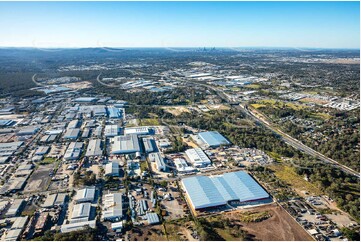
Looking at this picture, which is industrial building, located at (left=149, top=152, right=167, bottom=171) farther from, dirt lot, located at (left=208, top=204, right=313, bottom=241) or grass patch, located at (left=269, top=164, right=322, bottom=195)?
grass patch, located at (left=269, top=164, right=322, bottom=195)

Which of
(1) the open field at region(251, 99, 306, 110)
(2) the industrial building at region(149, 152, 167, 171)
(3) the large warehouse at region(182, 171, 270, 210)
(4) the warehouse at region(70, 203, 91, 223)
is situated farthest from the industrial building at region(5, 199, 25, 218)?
(1) the open field at region(251, 99, 306, 110)

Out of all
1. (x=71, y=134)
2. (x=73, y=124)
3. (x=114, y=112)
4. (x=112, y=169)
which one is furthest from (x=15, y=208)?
(x=114, y=112)

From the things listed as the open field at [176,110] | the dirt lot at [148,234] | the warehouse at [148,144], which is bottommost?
the dirt lot at [148,234]

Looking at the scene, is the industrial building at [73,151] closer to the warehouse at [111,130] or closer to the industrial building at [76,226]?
the warehouse at [111,130]

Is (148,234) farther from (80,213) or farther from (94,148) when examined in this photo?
(94,148)

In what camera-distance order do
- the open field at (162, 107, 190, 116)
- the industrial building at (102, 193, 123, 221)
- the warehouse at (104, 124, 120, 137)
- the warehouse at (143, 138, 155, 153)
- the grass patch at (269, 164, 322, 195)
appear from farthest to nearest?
the open field at (162, 107, 190, 116) → the warehouse at (104, 124, 120, 137) → the warehouse at (143, 138, 155, 153) → the grass patch at (269, 164, 322, 195) → the industrial building at (102, 193, 123, 221)

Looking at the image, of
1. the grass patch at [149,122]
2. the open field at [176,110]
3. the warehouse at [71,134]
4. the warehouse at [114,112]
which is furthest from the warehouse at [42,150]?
the open field at [176,110]
